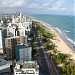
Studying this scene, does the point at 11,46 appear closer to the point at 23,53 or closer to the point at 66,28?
the point at 23,53

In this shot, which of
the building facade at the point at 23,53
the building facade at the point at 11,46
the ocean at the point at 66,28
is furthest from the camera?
the ocean at the point at 66,28

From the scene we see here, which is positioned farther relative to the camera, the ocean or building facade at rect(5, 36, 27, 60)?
the ocean

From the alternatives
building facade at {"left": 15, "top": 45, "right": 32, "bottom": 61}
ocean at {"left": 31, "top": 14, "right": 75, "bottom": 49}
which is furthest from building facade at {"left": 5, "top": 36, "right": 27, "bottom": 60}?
ocean at {"left": 31, "top": 14, "right": 75, "bottom": 49}

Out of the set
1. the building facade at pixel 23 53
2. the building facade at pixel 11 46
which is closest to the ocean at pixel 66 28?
the building facade at pixel 11 46

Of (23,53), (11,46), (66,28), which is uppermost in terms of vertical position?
(11,46)

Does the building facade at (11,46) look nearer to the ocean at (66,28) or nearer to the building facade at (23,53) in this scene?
the building facade at (23,53)

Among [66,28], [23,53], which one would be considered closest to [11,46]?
[23,53]

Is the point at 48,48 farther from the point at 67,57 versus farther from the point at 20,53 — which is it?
the point at 20,53

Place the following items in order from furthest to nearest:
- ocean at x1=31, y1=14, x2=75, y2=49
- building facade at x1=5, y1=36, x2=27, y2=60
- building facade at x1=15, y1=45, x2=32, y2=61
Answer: ocean at x1=31, y1=14, x2=75, y2=49 < building facade at x1=5, y1=36, x2=27, y2=60 < building facade at x1=15, y1=45, x2=32, y2=61

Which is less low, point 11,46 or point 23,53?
point 11,46

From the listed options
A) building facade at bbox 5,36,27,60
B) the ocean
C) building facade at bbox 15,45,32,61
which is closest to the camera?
building facade at bbox 15,45,32,61

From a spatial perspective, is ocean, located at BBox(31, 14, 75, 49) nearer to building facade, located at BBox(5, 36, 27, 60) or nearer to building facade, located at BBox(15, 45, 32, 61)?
building facade, located at BBox(5, 36, 27, 60)
